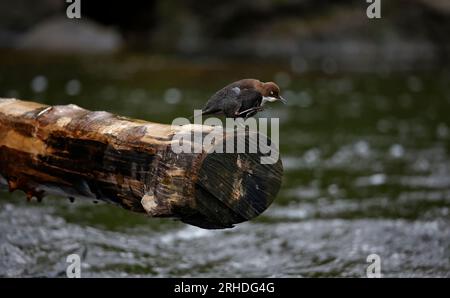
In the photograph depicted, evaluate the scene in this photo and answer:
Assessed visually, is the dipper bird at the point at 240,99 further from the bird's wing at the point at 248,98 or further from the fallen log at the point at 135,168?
the fallen log at the point at 135,168

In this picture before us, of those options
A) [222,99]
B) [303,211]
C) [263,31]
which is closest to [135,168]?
[222,99]

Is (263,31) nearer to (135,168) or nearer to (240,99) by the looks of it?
(240,99)

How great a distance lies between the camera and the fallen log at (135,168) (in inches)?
129

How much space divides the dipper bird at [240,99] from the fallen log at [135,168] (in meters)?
0.35

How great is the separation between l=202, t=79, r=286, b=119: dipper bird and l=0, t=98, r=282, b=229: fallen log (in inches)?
13.8

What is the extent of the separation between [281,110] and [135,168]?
25.6 ft

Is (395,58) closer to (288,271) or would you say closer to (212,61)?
(212,61)

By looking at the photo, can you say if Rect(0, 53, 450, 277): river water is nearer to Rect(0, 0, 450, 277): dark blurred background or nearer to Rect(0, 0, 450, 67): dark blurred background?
Rect(0, 0, 450, 277): dark blurred background

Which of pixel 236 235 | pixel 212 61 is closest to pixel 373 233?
pixel 236 235

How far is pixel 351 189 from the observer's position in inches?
282

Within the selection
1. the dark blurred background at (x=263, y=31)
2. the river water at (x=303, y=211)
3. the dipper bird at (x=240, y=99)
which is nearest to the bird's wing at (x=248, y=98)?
the dipper bird at (x=240, y=99)

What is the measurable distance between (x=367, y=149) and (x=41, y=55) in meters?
9.35

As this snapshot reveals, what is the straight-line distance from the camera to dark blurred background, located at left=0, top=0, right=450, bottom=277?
5.36m

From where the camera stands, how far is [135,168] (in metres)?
3.44
